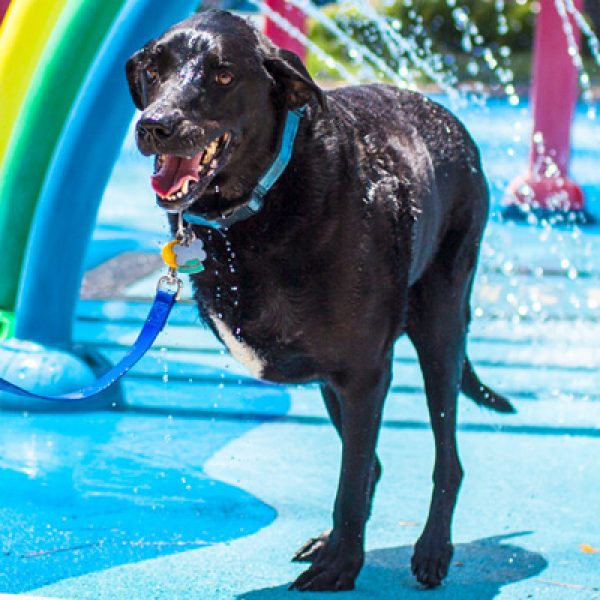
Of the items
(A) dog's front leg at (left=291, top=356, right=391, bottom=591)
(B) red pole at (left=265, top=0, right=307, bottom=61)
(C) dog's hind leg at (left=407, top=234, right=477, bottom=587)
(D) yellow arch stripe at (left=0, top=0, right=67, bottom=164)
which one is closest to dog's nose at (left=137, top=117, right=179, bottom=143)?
(A) dog's front leg at (left=291, top=356, right=391, bottom=591)

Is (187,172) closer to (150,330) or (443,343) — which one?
(150,330)

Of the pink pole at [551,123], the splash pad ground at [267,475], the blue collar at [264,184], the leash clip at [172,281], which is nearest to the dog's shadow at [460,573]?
the splash pad ground at [267,475]

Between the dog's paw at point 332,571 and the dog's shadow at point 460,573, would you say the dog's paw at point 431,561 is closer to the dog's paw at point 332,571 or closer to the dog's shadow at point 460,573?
the dog's shadow at point 460,573

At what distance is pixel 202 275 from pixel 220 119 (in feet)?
1.51

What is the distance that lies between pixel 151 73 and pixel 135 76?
0.67 feet

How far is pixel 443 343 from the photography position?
3.63m

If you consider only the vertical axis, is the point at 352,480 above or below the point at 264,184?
below

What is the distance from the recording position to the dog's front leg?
3.27 m

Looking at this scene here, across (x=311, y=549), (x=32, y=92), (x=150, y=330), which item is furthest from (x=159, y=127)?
(x=32, y=92)

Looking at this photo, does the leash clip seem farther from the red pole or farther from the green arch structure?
the red pole

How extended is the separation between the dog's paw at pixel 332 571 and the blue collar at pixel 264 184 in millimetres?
914

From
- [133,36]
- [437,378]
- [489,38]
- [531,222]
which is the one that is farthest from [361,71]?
[437,378]

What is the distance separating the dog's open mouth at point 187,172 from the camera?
9.35 ft

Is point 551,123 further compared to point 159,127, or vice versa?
point 551,123
